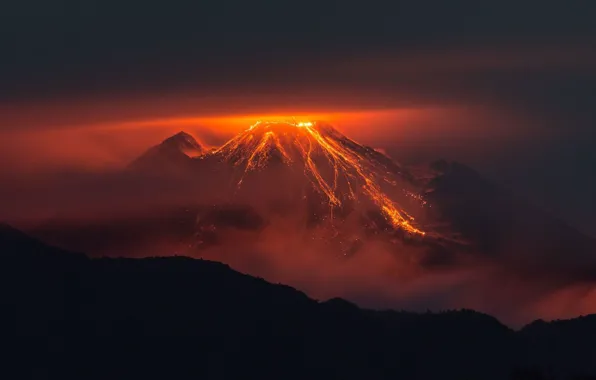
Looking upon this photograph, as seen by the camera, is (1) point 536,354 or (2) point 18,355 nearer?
(2) point 18,355

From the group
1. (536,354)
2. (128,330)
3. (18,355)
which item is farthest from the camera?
(536,354)

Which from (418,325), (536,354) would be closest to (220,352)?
(418,325)

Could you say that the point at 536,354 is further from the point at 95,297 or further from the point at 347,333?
the point at 95,297

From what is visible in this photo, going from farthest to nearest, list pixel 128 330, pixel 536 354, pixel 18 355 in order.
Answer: pixel 536 354 < pixel 128 330 < pixel 18 355

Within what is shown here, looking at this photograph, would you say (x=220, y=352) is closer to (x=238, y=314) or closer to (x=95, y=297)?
(x=238, y=314)

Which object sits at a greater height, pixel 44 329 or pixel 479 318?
pixel 479 318

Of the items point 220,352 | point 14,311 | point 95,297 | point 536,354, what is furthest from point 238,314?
point 536,354
